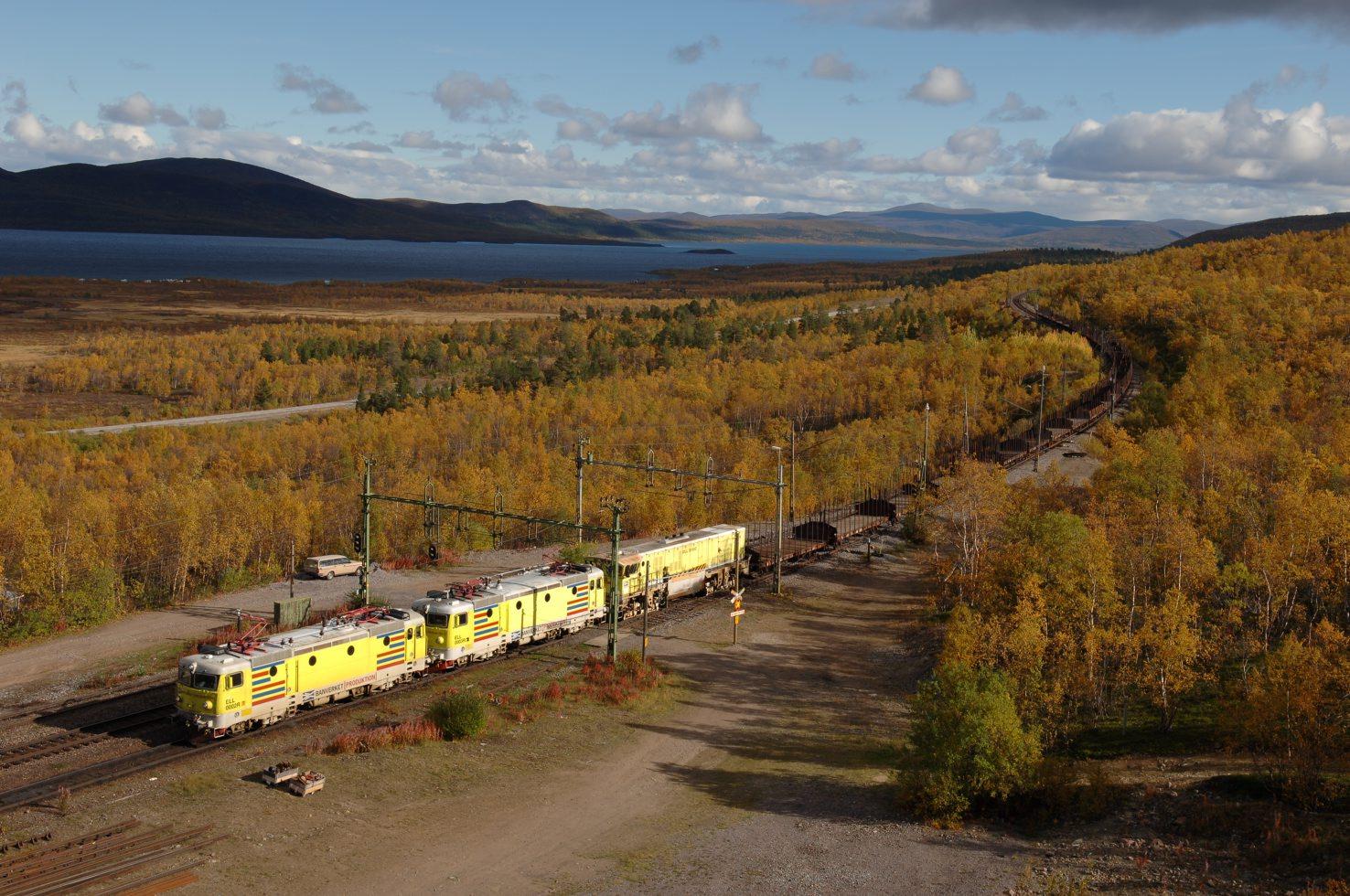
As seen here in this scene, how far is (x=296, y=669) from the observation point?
34.2 meters

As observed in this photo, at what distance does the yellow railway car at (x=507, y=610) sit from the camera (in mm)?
39969

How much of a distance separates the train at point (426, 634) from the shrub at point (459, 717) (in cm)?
381

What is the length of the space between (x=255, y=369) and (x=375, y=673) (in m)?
109

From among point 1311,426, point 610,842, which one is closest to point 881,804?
point 610,842

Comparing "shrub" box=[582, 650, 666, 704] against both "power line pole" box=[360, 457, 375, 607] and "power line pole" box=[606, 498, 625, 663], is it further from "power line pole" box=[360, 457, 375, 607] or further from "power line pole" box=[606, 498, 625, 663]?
"power line pole" box=[360, 457, 375, 607]

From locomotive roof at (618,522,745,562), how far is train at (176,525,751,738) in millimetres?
77

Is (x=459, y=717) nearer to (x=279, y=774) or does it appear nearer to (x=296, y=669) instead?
(x=296, y=669)

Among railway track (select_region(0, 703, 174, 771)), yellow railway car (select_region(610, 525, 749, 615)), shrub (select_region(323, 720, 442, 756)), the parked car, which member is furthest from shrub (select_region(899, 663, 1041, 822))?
the parked car

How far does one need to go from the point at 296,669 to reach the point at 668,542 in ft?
71.7

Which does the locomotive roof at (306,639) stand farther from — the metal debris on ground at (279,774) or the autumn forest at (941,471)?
the autumn forest at (941,471)

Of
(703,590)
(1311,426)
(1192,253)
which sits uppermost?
(1192,253)

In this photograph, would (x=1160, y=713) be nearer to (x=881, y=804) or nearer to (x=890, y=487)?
(x=881, y=804)

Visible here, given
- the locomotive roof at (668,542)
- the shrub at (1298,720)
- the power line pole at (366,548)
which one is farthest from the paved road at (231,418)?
the shrub at (1298,720)

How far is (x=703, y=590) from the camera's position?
55.3 m
